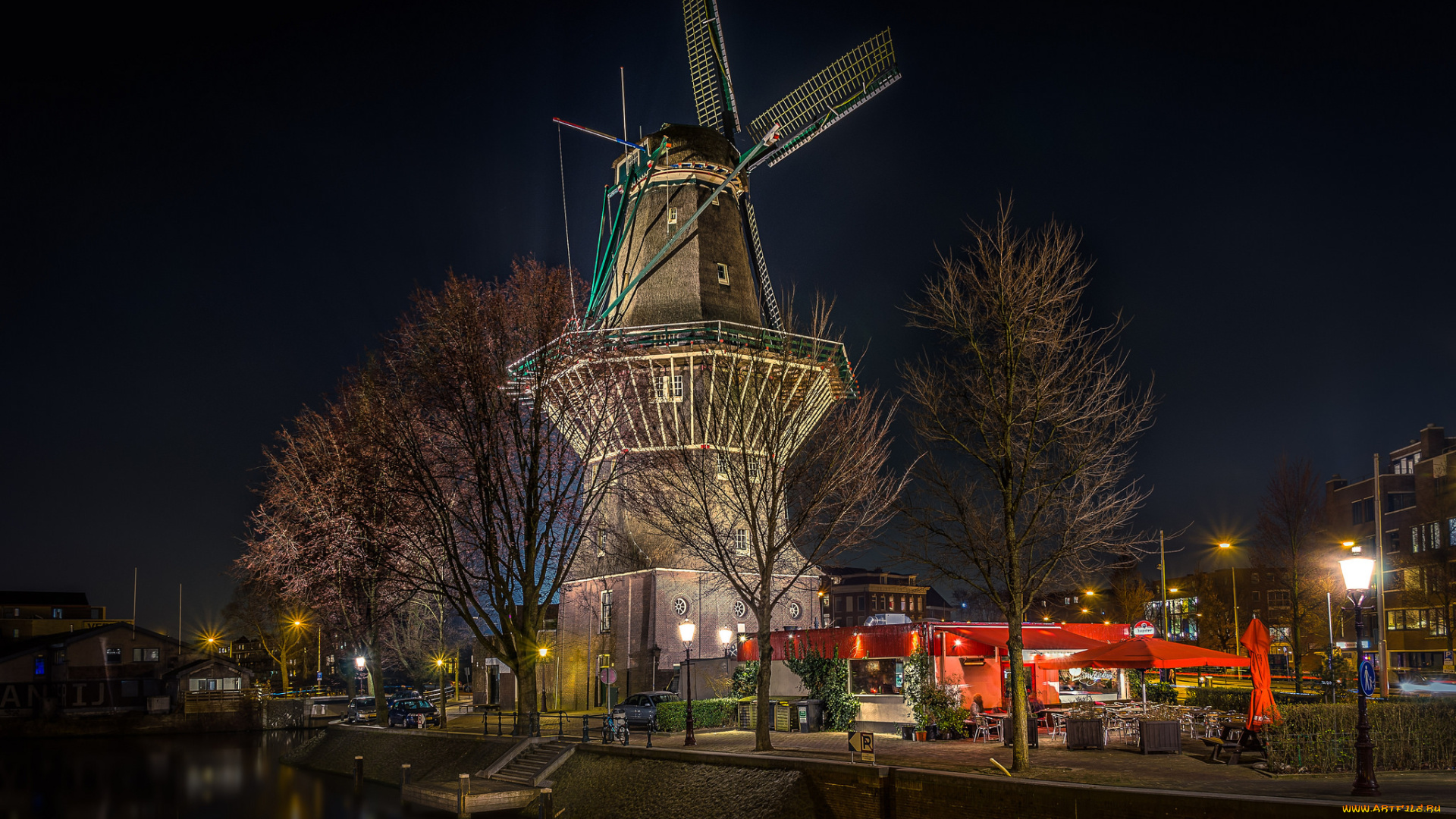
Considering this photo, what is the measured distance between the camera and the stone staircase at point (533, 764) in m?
27.8

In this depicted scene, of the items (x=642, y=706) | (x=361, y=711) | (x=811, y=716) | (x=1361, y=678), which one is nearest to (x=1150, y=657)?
(x=1361, y=678)

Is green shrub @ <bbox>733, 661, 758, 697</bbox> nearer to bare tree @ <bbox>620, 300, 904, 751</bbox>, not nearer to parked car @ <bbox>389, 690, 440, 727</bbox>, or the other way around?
bare tree @ <bbox>620, 300, 904, 751</bbox>

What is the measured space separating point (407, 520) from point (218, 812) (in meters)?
11.0

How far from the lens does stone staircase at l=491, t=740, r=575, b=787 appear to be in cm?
2777

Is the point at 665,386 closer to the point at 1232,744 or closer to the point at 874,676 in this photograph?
the point at 874,676

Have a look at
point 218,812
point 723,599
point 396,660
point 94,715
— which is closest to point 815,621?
point 723,599

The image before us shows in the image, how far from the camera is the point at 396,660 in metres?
73.1

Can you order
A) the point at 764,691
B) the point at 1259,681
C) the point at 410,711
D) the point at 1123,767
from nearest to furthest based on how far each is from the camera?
the point at 1123,767 < the point at 1259,681 < the point at 764,691 < the point at 410,711

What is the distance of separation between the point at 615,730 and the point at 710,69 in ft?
111

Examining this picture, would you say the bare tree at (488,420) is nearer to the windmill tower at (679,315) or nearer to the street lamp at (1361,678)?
the windmill tower at (679,315)

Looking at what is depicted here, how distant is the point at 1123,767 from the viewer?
19828 millimetres

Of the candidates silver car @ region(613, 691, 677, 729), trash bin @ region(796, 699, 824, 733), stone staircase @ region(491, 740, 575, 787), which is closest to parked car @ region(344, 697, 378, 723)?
silver car @ region(613, 691, 677, 729)

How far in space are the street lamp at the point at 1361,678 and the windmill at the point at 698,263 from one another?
73.6 ft

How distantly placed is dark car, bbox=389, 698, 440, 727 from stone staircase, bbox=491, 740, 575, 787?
15855 mm
